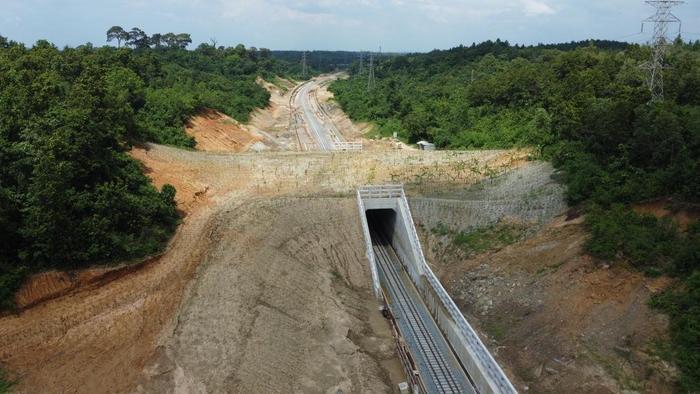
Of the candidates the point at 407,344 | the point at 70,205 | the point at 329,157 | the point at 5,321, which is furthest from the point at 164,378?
the point at 329,157

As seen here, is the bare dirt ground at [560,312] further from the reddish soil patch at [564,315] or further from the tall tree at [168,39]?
the tall tree at [168,39]

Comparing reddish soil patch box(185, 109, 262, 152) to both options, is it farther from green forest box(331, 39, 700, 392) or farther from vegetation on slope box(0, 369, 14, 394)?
vegetation on slope box(0, 369, 14, 394)

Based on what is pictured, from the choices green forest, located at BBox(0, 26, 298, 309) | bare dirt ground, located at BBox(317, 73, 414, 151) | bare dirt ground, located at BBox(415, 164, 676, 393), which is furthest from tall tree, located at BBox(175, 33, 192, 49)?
bare dirt ground, located at BBox(415, 164, 676, 393)

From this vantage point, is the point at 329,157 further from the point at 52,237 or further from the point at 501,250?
the point at 52,237

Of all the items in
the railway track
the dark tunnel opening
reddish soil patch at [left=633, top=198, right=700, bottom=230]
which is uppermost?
reddish soil patch at [left=633, top=198, right=700, bottom=230]

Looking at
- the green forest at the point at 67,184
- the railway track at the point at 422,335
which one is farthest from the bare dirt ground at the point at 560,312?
the green forest at the point at 67,184

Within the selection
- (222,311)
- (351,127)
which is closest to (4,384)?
(222,311)

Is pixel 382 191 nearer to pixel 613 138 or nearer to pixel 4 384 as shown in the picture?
pixel 613 138
